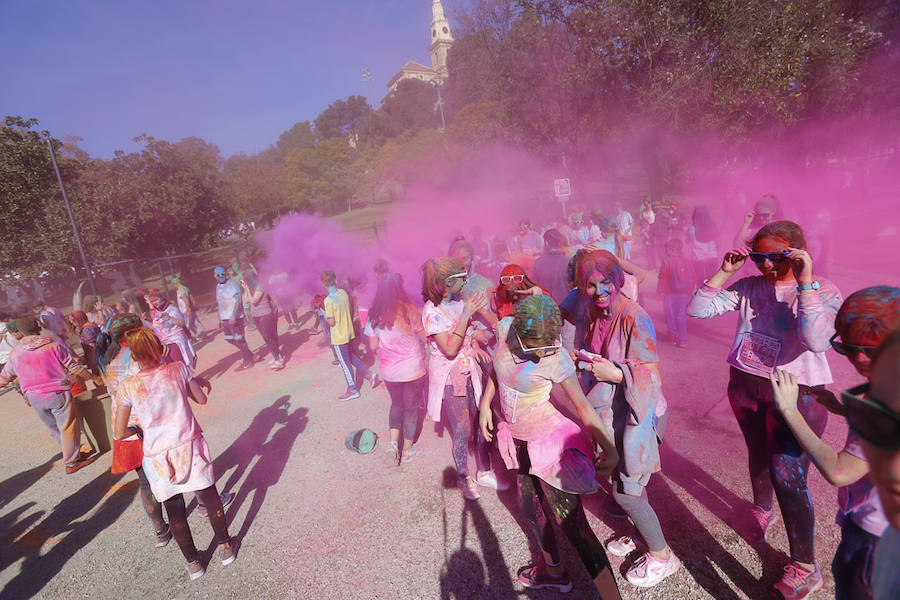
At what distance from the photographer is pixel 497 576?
2879 mm

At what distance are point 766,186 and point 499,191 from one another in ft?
42.6

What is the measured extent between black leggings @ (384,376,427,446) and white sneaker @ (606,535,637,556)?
6.45 ft

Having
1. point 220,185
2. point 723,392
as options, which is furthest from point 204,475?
point 220,185

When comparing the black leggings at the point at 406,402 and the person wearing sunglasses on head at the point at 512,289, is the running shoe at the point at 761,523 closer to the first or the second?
the person wearing sunglasses on head at the point at 512,289

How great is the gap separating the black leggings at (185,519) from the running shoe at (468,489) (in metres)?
1.93

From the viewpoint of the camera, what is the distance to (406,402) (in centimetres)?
406

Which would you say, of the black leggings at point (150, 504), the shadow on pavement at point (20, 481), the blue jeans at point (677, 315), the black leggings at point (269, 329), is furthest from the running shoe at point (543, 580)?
the black leggings at point (269, 329)

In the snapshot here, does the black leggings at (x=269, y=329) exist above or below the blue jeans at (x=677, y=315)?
above

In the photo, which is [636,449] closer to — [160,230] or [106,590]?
[106,590]

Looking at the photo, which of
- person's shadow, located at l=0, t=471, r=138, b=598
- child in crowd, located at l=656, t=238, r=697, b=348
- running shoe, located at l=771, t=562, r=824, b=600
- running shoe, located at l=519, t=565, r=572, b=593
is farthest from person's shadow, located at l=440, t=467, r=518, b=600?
child in crowd, located at l=656, t=238, r=697, b=348

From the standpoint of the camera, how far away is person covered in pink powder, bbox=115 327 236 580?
2840mm

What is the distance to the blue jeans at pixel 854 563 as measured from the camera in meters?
1.48

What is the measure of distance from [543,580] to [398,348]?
2110 mm

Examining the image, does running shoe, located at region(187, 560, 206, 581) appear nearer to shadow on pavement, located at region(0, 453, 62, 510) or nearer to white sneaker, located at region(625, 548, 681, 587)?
white sneaker, located at region(625, 548, 681, 587)
